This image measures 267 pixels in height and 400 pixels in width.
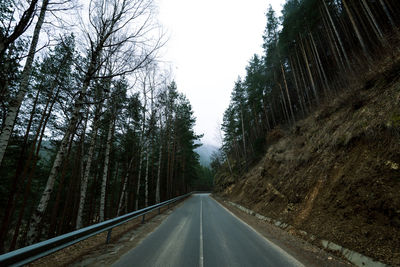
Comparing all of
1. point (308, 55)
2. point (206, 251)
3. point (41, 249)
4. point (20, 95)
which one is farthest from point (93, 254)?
point (308, 55)

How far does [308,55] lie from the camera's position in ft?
63.0

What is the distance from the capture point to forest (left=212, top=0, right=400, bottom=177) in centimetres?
1216

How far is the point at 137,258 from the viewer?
3.71 metres

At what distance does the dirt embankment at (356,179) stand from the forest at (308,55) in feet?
14.3

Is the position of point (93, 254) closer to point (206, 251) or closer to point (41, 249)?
point (41, 249)

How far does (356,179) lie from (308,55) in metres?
21.1

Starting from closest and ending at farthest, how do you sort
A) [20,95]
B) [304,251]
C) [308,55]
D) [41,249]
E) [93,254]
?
1. [41,249]
2. [93,254]
3. [304,251]
4. [20,95]
5. [308,55]

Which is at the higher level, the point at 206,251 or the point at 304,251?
the point at 206,251

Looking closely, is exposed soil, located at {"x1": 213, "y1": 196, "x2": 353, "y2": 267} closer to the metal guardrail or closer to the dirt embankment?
the dirt embankment

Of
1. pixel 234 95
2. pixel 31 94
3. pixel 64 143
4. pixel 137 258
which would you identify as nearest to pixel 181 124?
pixel 234 95

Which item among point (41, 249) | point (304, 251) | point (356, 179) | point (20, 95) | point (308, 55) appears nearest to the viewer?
point (41, 249)

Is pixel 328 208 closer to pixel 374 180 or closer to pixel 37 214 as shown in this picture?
pixel 374 180

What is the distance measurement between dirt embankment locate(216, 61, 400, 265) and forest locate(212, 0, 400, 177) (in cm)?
435

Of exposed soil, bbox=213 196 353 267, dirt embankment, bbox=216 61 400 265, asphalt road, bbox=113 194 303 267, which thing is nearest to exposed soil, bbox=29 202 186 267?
asphalt road, bbox=113 194 303 267
